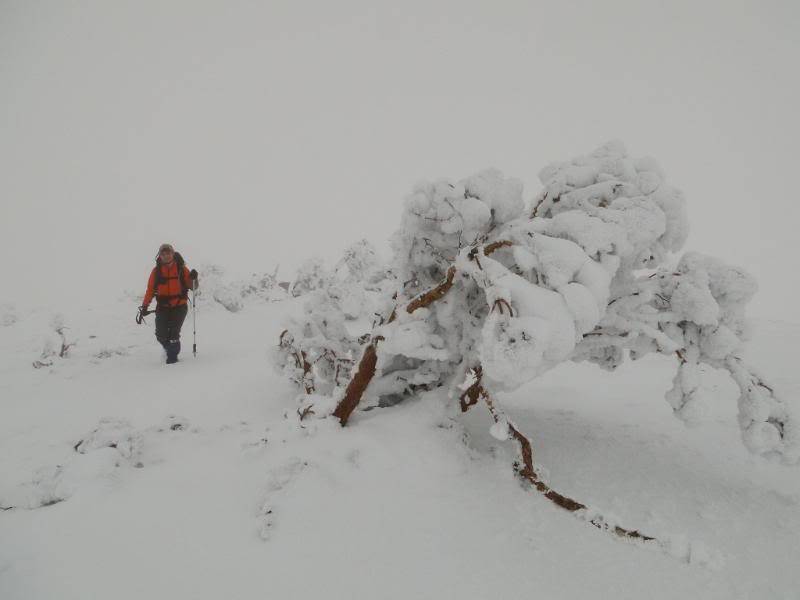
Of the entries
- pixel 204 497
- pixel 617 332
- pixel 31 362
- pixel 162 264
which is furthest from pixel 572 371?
pixel 31 362

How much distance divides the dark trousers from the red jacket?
13 centimetres

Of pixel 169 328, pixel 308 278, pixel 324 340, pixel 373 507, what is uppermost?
pixel 324 340

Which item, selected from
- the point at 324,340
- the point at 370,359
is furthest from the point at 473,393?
the point at 324,340

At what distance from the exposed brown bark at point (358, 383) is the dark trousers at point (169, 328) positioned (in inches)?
209

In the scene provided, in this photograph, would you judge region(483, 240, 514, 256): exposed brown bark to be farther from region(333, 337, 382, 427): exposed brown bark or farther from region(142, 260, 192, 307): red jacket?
region(142, 260, 192, 307): red jacket

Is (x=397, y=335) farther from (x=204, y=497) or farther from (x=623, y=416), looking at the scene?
(x=623, y=416)

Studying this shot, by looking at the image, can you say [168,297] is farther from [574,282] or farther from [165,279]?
[574,282]

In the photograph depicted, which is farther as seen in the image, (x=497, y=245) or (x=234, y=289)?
(x=234, y=289)

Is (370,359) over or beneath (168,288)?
over

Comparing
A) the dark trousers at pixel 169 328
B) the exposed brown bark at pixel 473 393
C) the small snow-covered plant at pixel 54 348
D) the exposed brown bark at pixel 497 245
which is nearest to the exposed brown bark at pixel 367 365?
the exposed brown bark at pixel 497 245

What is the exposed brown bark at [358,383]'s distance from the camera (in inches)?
137

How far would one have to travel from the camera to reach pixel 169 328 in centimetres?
764

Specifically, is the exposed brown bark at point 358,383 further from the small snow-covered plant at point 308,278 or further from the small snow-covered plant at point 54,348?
the small snow-covered plant at point 308,278

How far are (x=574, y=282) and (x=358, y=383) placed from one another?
6.29 feet
